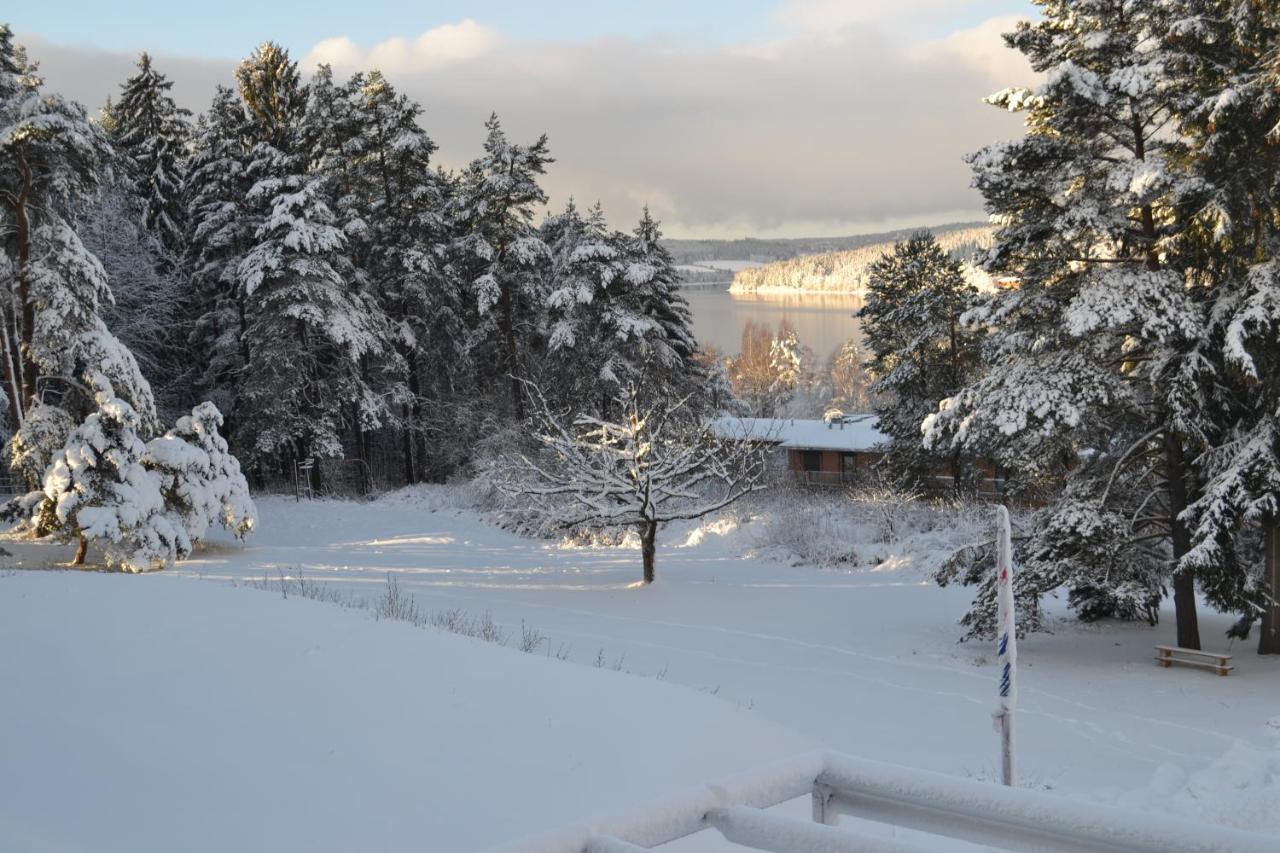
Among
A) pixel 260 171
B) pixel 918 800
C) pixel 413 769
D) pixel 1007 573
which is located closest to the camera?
pixel 918 800

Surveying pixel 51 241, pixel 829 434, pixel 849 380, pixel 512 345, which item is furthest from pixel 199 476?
pixel 849 380

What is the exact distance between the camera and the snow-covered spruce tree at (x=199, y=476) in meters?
21.0

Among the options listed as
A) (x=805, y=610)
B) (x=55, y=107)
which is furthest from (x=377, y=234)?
(x=805, y=610)

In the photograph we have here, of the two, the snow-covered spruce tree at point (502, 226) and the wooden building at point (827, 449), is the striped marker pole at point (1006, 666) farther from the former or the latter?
the wooden building at point (827, 449)

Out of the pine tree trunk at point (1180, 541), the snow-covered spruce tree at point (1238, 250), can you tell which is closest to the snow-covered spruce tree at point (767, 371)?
the pine tree trunk at point (1180, 541)

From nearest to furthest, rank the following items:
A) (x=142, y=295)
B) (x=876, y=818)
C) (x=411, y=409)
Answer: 1. (x=876, y=818)
2. (x=142, y=295)
3. (x=411, y=409)

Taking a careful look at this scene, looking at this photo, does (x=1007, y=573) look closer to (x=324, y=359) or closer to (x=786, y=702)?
(x=786, y=702)

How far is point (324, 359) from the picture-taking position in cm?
3619

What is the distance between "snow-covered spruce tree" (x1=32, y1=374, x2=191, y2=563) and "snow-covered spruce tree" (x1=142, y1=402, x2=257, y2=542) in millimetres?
1026

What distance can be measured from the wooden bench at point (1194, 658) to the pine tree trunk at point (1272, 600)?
1001mm

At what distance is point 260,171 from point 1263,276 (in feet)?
100

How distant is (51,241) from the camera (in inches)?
811

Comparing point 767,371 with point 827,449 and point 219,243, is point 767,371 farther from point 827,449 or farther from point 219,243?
point 219,243

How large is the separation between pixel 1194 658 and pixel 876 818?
47.0ft
